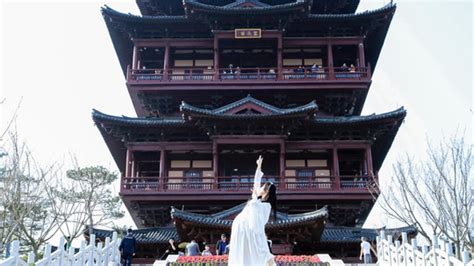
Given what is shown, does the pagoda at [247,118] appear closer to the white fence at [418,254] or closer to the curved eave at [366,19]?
the curved eave at [366,19]

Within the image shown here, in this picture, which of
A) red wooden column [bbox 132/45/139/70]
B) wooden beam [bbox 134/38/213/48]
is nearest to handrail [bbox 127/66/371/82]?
red wooden column [bbox 132/45/139/70]

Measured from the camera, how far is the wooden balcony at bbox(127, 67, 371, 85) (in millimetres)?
27266

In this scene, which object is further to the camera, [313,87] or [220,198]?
[313,87]

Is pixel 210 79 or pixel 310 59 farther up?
pixel 310 59

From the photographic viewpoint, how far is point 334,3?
31.6 metres

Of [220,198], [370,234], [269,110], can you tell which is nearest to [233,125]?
[269,110]

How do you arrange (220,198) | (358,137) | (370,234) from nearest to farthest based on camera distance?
1. (370,234)
2. (220,198)
3. (358,137)

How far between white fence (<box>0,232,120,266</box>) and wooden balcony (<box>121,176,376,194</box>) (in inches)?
254

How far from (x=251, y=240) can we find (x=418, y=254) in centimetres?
622

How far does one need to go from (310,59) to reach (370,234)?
437 inches

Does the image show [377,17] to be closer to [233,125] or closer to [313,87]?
[313,87]

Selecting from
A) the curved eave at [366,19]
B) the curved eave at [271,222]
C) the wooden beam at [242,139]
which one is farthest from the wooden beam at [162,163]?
the curved eave at [366,19]

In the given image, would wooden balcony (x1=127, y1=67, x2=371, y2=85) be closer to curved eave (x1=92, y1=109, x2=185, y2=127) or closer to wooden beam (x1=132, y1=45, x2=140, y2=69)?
wooden beam (x1=132, y1=45, x2=140, y2=69)

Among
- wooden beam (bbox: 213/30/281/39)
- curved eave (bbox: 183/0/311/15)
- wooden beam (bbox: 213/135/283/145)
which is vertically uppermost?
curved eave (bbox: 183/0/311/15)
